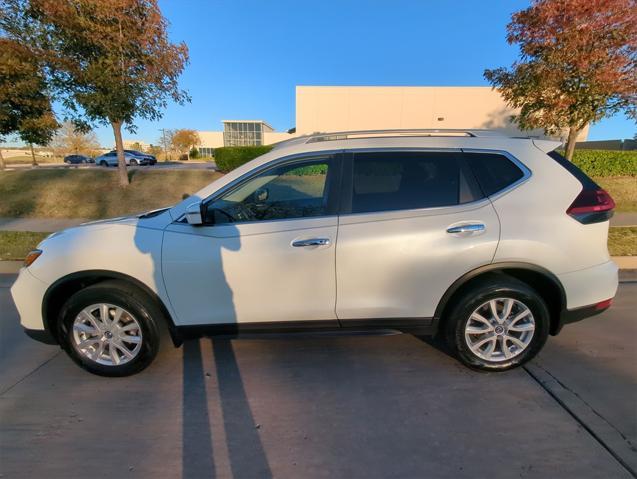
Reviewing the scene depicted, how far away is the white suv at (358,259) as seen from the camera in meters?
2.67

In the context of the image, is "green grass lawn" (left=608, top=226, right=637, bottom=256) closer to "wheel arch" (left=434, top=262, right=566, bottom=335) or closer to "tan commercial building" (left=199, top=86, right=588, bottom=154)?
"wheel arch" (left=434, top=262, right=566, bottom=335)

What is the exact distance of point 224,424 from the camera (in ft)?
7.83

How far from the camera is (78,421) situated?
96.5 inches

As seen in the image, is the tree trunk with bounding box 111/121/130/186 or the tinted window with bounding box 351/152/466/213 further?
the tree trunk with bounding box 111/121/130/186

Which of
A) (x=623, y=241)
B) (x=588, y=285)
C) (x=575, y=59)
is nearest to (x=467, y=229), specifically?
(x=588, y=285)

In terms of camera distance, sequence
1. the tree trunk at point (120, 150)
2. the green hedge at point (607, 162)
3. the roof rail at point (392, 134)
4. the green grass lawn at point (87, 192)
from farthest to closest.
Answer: the green hedge at point (607, 162) → the tree trunk at point (120, 150) → the green grass lawn at point (87, 192) → the roof rail at point (392, 134)

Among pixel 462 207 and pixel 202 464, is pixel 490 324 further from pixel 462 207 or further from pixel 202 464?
pixel 202 464

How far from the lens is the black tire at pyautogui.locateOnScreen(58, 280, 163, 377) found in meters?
2.73

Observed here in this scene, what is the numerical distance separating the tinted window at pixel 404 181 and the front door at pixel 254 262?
0.76ft

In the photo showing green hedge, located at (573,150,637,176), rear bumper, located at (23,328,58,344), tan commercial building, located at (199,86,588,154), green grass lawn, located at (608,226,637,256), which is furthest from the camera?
tan commercial building, located at (199,86,588,154)

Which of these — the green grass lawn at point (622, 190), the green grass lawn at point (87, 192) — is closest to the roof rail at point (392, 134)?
the green grass lawn at point (87, 192)

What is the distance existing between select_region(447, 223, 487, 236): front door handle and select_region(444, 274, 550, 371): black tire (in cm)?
43

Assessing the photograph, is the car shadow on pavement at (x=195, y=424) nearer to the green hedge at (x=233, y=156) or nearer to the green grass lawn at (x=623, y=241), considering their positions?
the green grass lawn at (x=623, y=241)

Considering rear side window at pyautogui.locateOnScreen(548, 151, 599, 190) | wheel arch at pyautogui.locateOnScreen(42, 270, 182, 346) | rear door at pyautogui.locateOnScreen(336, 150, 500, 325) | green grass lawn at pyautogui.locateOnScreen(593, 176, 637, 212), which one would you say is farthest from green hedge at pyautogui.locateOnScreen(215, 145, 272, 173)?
rear side window at pyautogui.locateOnScreen(548, 151, 599, 190)
